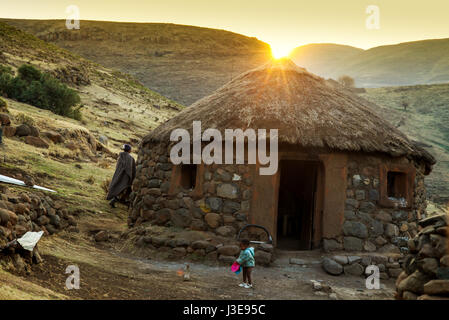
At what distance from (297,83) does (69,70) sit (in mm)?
19753

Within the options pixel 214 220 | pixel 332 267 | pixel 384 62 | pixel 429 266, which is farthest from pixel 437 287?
pixel 384 62

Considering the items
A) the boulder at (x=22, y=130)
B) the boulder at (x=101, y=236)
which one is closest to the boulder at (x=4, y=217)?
the boulder at (x=101, y=236)

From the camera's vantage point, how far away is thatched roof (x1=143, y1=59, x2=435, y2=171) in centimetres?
792

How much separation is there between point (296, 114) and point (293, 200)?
417 cm

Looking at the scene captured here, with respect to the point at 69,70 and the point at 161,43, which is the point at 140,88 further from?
the point at 161,43

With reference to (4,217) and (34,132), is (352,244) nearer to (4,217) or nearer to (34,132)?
(4,217)

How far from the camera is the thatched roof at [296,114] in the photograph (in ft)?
26.0

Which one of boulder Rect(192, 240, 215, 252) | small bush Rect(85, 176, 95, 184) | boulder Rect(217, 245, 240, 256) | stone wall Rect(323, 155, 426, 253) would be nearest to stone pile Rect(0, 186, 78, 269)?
small bush Rect(85, 176, 95, 184)

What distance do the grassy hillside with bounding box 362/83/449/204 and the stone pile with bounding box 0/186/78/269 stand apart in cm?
1827

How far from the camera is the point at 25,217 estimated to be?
675 cm

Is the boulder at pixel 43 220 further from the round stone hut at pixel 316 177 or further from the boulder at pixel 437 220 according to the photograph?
the boulder at pixel 437 220

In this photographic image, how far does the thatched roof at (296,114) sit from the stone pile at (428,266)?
365 cm

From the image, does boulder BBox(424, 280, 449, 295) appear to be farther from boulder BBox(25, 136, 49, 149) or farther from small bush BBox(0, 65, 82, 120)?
small bush BBox(0, 65, 82, 120)

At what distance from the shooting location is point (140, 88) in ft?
104
